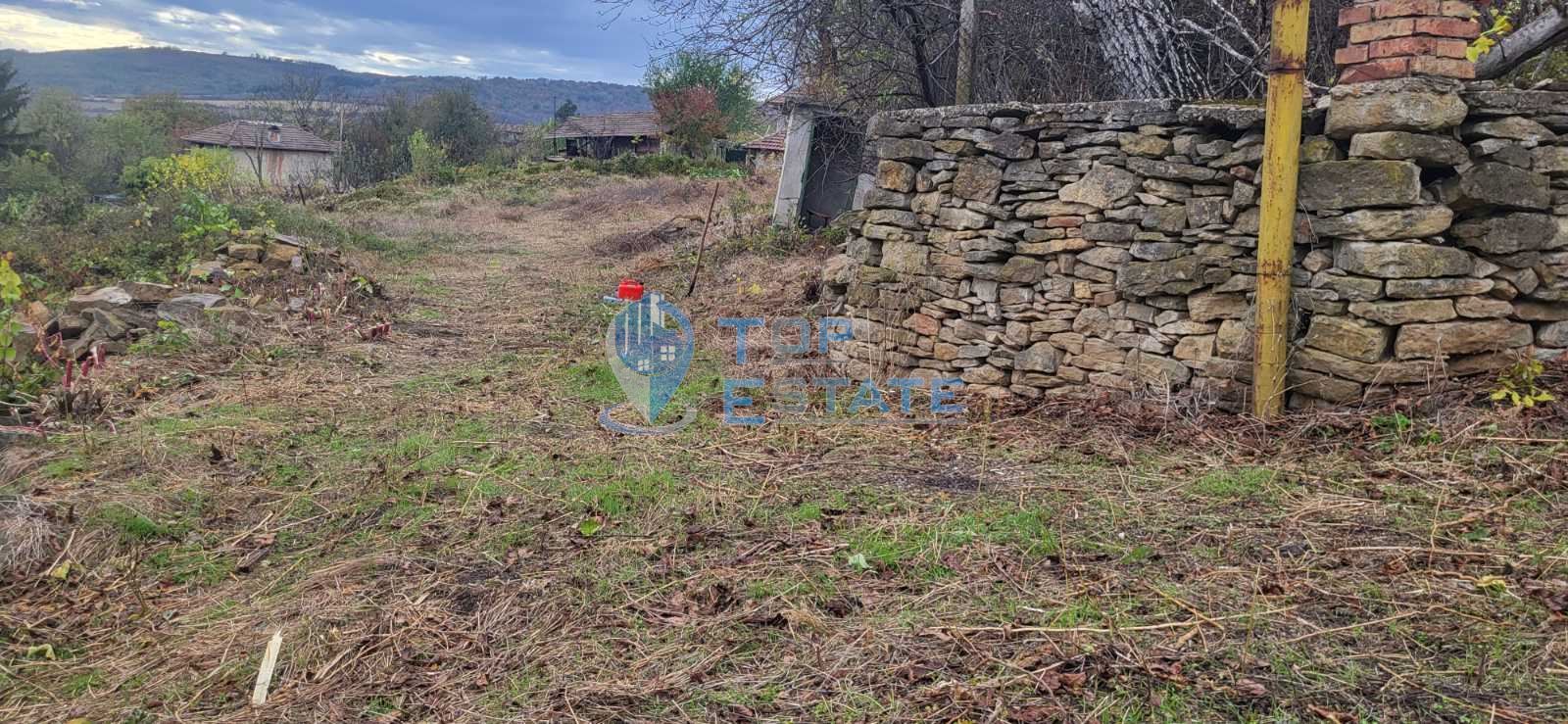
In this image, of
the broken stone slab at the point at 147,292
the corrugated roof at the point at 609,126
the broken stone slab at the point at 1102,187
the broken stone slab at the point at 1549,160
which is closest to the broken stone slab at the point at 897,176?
the broken stone slab at the point at 1102,187

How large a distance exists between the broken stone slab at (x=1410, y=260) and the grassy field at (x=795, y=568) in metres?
0.58

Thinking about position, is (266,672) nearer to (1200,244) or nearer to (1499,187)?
(1200,244)

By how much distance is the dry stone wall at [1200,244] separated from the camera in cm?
376

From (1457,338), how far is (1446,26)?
126cm

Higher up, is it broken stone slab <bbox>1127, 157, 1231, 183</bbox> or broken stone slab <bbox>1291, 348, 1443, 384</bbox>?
broken stone slab <bbox>1127, 157, 1231, 183</bbox>

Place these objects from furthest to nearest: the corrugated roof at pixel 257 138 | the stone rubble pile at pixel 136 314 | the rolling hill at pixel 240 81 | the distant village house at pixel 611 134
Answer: the rolling hill at pixel 240 81 → the corrugated roof at pixel 257 138 → the distant village house at pixel 611 134 → the stone rubble pile at pixel 136 314

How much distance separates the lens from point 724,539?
11.1 feet

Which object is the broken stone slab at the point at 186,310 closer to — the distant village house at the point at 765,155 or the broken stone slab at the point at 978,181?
the broken stone slab at the point at 978,181

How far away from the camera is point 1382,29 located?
374 centimetres

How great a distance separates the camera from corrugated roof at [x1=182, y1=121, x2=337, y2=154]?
1626 inches

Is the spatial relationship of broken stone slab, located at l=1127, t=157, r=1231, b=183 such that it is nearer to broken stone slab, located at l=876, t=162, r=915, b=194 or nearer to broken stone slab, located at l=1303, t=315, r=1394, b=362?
broken stone slab, located at l=1303, t=315, r=1394, b=362

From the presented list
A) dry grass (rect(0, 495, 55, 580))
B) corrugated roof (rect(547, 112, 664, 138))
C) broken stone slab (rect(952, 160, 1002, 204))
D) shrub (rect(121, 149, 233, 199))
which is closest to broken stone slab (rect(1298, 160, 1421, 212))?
broken stone slab (rect(952, 160, 1002, 204))

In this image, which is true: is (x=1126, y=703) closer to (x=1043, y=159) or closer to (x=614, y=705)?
(x=614, y=705)

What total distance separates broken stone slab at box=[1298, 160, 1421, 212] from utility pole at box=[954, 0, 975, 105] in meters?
2.88
